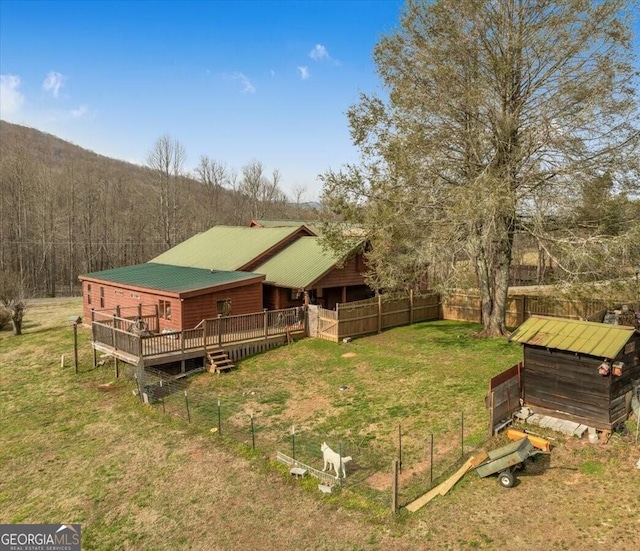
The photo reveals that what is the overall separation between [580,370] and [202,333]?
14071 mm

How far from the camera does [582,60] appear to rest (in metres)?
17.6

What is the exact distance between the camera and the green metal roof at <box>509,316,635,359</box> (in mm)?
11039

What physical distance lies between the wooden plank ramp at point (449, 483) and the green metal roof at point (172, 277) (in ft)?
44.8

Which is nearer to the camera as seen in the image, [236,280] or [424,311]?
[236,280]

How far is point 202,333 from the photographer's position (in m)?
19.8

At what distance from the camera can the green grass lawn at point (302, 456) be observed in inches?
344

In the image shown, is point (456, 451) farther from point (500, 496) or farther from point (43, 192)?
point (43, 192)

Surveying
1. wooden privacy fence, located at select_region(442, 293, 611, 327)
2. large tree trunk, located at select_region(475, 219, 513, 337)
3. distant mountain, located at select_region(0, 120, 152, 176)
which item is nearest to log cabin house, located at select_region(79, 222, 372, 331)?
wooden privacy fence, located at select_region(442, 293, 611, 327)

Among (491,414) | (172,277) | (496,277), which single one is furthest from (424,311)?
(491,414)

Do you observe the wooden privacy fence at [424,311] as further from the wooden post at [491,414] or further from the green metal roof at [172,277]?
the wooden post at [491,414]

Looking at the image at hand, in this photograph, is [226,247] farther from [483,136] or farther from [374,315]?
[483,136]

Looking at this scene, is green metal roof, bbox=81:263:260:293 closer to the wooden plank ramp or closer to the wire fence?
the wire fence

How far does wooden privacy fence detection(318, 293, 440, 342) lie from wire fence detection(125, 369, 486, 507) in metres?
6.57

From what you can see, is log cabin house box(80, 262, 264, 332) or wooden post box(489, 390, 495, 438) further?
log cabin house box(80, 262, 264, 332)
